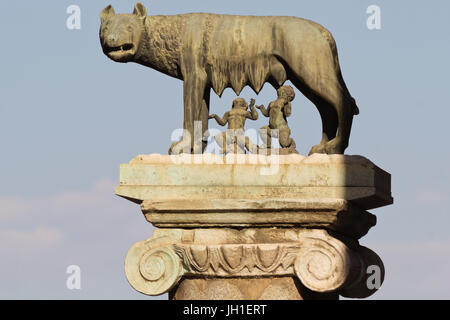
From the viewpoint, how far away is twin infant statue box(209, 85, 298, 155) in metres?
14.8

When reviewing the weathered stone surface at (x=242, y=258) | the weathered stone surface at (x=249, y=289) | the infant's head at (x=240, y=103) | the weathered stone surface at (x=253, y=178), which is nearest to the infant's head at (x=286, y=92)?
Result: the infant's head at (x=240, y=103)

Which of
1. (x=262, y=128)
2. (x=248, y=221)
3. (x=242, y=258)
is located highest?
(x=262, y=128)

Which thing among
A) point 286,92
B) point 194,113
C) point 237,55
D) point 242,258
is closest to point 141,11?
point 237,55

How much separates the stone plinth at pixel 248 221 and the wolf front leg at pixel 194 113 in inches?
18.4

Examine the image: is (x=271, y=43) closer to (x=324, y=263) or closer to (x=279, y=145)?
(x=279, y=145)

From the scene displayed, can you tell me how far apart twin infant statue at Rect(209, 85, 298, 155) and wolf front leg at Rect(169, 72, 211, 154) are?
0.18 metres

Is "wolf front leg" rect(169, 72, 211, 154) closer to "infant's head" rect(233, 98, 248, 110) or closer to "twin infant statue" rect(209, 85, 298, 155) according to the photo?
"twin infant statue" rect(209, 85, 298, 155)

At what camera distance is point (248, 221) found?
14.3 m

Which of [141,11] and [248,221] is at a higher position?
[141,11]

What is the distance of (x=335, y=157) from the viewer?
14.3 m

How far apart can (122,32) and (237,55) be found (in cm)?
140

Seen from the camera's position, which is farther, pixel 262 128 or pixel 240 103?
pixel 240 103

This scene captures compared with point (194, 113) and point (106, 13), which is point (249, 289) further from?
point (106, 13)

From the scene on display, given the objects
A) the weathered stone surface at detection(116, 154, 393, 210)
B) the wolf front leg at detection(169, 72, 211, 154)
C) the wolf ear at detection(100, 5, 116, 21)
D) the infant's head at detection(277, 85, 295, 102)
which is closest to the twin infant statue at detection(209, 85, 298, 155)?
the infant's head at detection(277, 85, 295, 102)
